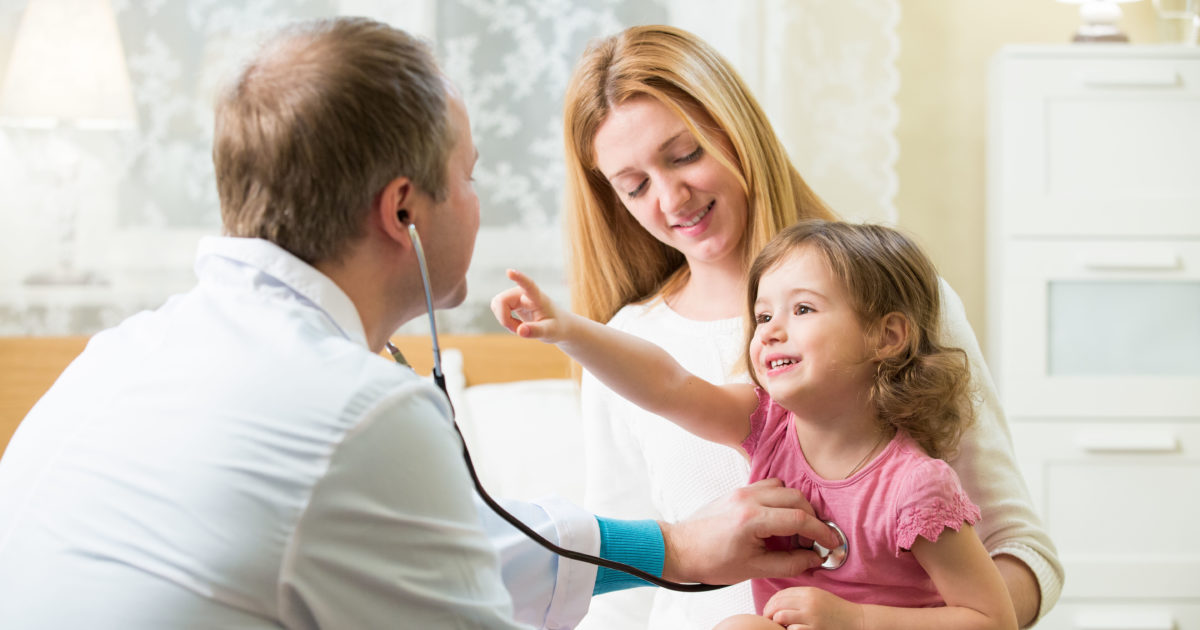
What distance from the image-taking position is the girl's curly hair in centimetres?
107

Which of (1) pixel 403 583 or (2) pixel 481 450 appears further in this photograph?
(2) pixel 481 450

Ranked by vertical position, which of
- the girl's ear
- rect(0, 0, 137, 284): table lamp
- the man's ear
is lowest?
the girl's ear

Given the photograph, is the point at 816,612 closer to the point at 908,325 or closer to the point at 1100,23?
the point at 908,325

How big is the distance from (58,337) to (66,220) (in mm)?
321

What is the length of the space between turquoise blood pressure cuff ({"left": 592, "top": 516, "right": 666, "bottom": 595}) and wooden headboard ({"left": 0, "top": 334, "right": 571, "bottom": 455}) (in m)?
1.37

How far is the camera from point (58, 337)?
2658 mm

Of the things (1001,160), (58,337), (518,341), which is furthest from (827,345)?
(58,337)

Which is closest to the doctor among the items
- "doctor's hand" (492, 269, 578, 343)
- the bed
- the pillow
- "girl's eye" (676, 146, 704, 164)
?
"doctor's hand" (492, 269, 578, 343)

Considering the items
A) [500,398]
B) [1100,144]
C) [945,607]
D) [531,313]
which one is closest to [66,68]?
[500,398]

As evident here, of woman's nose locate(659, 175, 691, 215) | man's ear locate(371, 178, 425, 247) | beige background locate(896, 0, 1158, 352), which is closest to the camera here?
man's ear locate(371, 178, 425, 247)

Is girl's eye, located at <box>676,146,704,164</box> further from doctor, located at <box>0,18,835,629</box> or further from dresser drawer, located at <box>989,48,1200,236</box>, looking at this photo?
dresser drawer, located at <box>989,48,1200,236</box>

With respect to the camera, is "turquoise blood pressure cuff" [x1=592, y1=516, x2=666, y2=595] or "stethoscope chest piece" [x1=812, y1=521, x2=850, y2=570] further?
"turquoise blood pressure cuff" [x1=592, y1=516, x2=666, y2=595]

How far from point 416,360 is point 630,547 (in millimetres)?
1503

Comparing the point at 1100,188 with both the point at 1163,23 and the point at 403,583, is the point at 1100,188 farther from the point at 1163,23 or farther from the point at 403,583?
the point at 403,583
